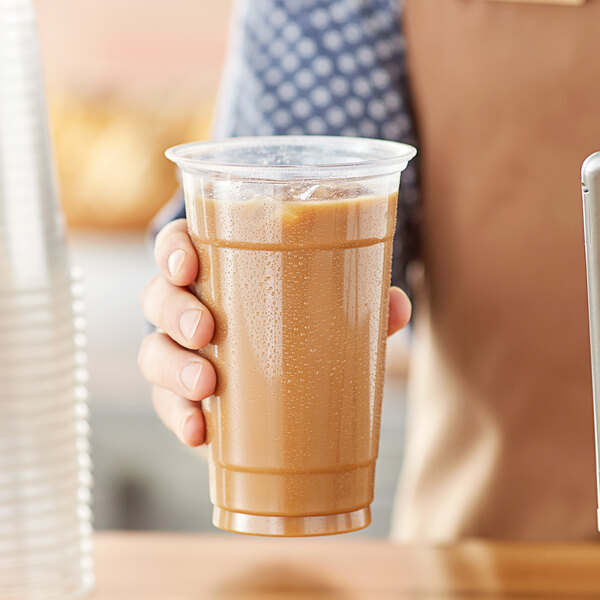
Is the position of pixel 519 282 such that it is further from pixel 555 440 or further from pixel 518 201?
pixel 555 440

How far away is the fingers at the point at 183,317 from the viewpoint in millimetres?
670

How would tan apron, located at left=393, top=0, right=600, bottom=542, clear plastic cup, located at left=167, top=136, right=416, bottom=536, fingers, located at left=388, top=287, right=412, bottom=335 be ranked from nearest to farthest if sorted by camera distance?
clear plastic cup, located at left=167, top=136, right=416, bottom=536 → fingers, located at left=388, top=287, right=412, bottom=335 → tan apron, located at left=393, top=0, right=600, bottom=542

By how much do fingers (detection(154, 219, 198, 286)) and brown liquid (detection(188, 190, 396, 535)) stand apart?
0.01 meters

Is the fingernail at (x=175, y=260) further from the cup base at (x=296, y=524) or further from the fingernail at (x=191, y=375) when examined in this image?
the cup base at (x=296, y=524)

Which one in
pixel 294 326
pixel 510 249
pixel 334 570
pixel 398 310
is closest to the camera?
pixel 294 326

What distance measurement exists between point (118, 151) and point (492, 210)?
1.85 metres

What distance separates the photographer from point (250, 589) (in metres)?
0.88

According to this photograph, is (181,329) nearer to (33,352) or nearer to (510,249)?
(33,352)

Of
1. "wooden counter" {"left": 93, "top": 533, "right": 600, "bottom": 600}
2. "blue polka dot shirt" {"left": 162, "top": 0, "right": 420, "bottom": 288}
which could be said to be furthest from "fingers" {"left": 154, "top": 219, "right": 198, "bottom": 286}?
"blue polka dot shirt" {"left": 162, "top": 0, "right": 420, "bottom": 288}

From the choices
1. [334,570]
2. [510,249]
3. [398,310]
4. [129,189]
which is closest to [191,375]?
[398,310]

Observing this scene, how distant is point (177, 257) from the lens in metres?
0.69

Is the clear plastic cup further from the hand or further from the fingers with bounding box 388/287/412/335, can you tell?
the fingers with bounding box 388/287/412/335

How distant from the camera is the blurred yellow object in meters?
2.87

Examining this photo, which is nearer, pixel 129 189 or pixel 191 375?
pixel 191 375
